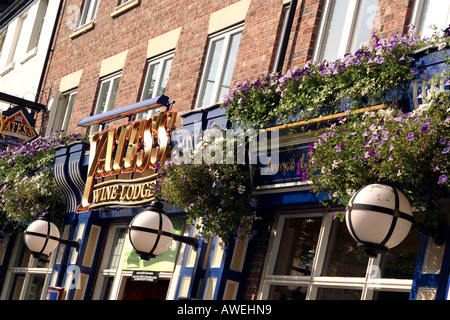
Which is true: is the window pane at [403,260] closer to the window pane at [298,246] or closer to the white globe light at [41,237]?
the window pane at [298,246]

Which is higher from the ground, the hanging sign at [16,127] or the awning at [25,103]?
the awning at [25,103]

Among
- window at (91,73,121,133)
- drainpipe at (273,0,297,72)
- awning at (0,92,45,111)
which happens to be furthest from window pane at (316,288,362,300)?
awning at (0,92,45,111)

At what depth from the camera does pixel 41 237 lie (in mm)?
11156

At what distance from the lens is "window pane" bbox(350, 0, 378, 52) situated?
28.3ft

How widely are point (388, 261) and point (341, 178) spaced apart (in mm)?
1132

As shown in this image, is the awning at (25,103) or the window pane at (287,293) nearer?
the window pane at (287,293)

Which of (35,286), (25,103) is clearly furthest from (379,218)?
(25,103)

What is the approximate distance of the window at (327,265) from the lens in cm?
711

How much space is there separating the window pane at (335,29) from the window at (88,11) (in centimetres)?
767

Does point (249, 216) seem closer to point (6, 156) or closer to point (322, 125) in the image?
point (322, 125)

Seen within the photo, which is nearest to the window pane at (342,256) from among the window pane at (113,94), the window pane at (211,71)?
the window pane at (211,71)

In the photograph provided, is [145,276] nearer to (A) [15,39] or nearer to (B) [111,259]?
(B) [111,259]
